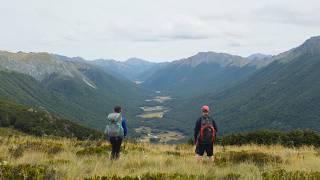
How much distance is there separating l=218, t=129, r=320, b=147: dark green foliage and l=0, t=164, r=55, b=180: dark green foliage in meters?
16.7

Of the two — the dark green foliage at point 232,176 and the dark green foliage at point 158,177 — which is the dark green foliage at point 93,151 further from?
the dark green foliage at point 232,176

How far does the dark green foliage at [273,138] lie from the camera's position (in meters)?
26.2

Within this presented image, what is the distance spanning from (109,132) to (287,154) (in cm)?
663

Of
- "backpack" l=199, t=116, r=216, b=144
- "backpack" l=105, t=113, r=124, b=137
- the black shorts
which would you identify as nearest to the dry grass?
the black shorts

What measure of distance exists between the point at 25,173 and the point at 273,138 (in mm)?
19609

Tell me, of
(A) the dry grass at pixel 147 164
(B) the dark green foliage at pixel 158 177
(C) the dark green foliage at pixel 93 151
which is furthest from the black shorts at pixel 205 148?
(B) the dark green foliage at pixel 158 177

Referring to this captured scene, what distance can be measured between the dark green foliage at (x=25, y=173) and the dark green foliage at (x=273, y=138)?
16745 millimetres

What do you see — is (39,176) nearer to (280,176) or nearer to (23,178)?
(23,178)

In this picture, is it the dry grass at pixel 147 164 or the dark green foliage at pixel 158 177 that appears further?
the dry grass at pixel 147 164

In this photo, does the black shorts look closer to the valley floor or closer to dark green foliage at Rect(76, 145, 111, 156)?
the valley floor

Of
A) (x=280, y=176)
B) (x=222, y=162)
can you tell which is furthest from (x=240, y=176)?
(x=222, y=162)

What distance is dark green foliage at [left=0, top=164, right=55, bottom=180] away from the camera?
1012 cm

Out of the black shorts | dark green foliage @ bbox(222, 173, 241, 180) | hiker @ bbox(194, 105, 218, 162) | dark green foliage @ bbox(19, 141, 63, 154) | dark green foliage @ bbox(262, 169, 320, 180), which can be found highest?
hiker @ bbox(194, 105, 218, 162)

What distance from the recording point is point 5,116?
8156 centimetres
